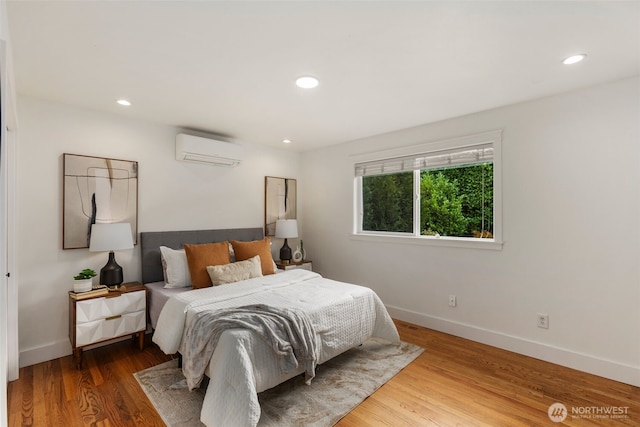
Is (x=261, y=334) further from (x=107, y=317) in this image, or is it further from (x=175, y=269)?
(x=107, y=317)

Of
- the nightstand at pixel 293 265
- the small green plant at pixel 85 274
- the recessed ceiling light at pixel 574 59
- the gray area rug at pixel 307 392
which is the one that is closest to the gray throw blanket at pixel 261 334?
the gray area rug at pixel 307 392

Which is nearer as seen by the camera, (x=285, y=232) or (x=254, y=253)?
(x=254, y=253)

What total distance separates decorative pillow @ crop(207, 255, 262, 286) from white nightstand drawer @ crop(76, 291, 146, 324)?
67 cm

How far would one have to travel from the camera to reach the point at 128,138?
336 centimetres

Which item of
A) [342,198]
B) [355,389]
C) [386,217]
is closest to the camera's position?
[355,389]

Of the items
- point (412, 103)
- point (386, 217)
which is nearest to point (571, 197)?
point (412, 103)

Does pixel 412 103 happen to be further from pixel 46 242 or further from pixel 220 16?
pixel 46 242

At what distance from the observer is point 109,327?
112 inches

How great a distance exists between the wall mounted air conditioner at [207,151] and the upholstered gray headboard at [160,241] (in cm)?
88

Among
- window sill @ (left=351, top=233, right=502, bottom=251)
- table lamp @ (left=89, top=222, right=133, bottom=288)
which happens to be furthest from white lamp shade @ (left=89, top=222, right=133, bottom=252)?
window sill @ (left=351, top=233, right=502, bottom=251)

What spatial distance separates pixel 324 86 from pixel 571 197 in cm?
234

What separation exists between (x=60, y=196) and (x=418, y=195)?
3.78 m

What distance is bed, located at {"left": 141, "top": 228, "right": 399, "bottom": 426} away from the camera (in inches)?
75.8

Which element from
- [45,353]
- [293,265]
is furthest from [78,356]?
[293,265]
